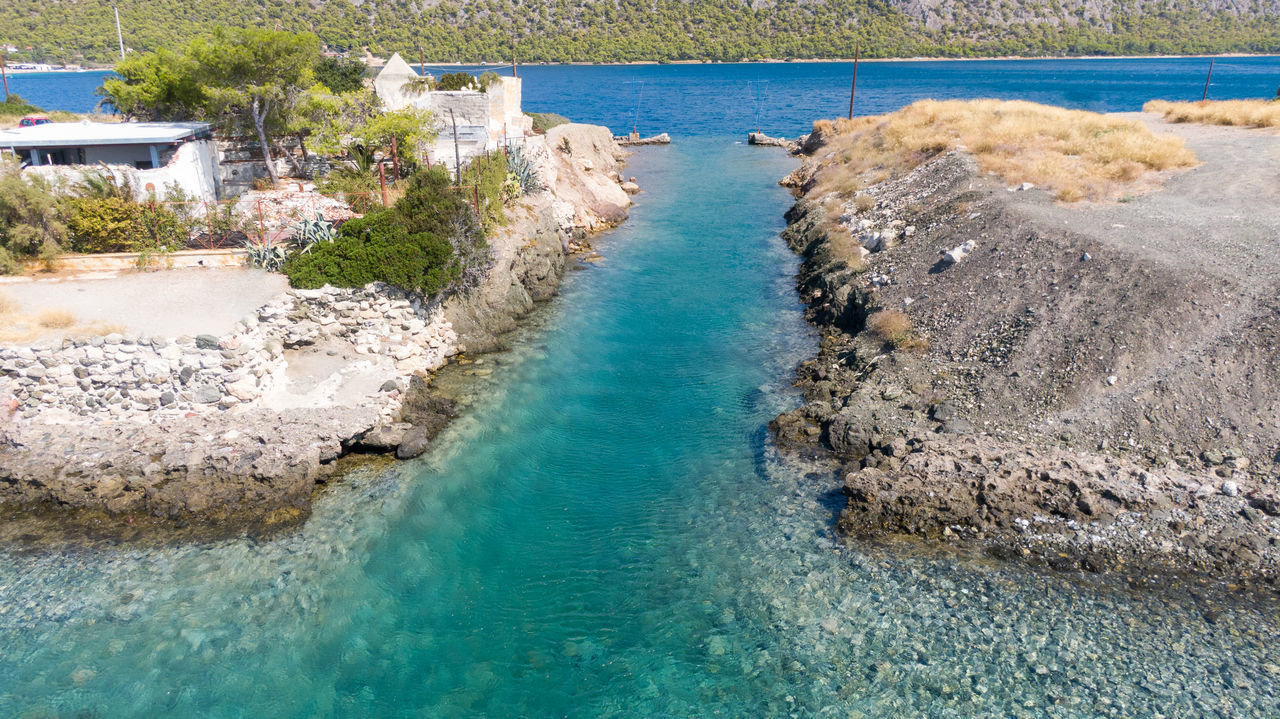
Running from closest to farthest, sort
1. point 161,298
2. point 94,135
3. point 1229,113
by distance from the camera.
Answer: point 161,298
point 94,135
point 1229,113

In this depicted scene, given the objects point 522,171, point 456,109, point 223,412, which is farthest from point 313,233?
point 456,109

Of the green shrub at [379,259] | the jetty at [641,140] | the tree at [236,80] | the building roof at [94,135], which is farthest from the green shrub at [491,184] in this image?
the jetty at [641,140]

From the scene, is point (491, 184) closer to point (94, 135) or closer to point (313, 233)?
point (313, 233)

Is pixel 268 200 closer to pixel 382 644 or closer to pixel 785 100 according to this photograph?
pixel 382 644

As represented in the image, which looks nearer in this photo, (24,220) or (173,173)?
(24,220)

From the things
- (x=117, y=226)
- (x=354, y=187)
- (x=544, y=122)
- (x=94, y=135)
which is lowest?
(x=117, y=226)

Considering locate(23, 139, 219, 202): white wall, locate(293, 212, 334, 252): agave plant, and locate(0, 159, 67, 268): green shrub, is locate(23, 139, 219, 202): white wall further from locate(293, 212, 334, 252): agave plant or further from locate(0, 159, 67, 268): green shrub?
locate(293, 212, 334, 252): agave plant

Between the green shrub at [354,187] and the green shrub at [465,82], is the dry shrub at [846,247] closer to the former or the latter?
the green shrub at [354,187]
